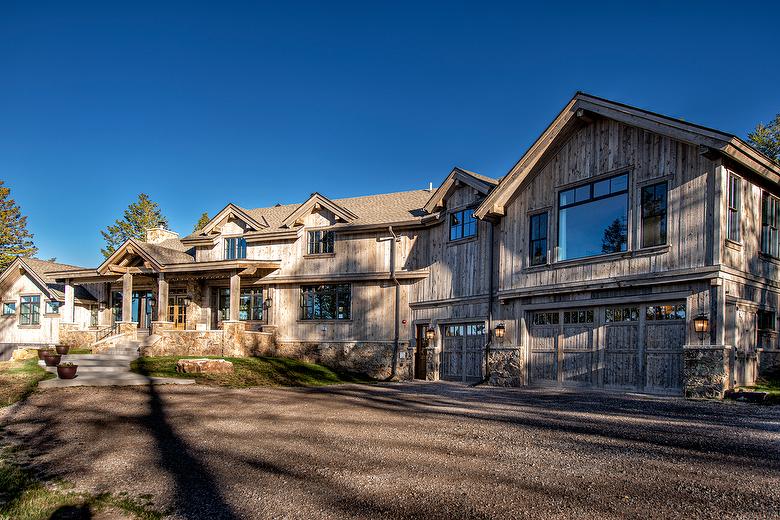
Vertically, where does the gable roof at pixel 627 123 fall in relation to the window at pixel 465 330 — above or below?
above

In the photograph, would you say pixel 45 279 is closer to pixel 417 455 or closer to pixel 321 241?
pixel 321 241

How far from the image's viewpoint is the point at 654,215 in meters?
14.6

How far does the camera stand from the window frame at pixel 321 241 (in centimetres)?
2617

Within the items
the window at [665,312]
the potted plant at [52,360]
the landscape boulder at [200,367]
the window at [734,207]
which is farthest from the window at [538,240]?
the potted plant at [52,360]

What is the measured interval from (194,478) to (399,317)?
1738 cm

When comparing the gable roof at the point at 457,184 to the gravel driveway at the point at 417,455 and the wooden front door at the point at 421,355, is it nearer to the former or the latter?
the wooden front door at the point at 421,355

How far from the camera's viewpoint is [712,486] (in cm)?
600

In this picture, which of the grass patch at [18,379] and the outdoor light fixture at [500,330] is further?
the outdoor light fixture at [500,330]

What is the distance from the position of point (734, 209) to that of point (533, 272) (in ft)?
18.5

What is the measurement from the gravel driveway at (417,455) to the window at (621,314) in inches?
105

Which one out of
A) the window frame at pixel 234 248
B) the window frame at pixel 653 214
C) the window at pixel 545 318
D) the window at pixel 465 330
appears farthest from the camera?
the window frame at pixel 234 248

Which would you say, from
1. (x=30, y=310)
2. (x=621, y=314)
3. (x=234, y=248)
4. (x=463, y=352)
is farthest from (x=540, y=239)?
(x=30, y=310)

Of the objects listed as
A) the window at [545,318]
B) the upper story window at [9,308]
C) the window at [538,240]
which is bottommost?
the upper story window at [9,308]

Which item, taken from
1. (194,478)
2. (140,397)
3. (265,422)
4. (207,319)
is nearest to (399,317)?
(207,319)
